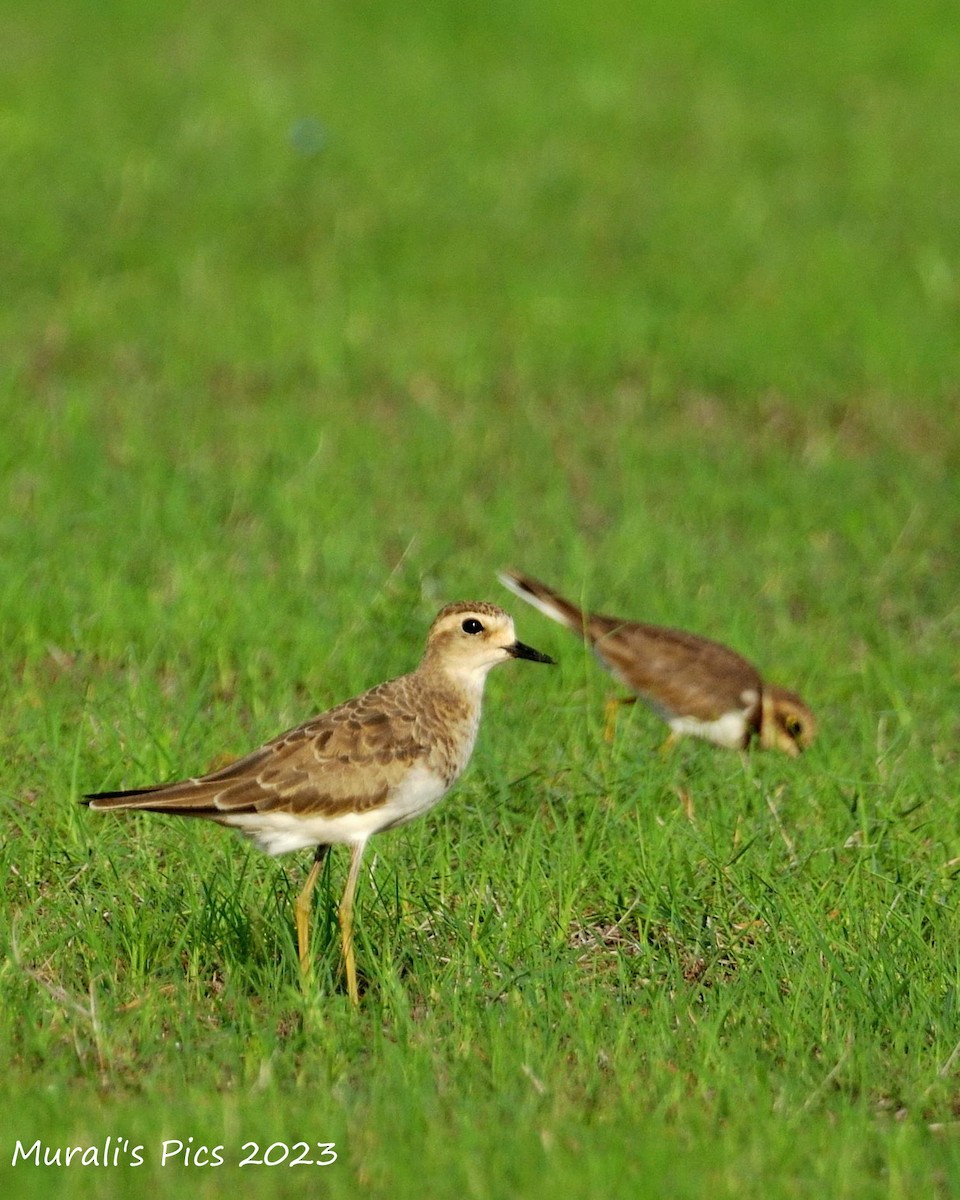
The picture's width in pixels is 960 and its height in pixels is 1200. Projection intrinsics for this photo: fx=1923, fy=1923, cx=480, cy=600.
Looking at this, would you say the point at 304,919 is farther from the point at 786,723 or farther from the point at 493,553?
the point at 493,553

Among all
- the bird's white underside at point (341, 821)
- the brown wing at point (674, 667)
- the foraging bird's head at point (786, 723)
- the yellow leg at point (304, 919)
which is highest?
the bird's white underside at point (341, 821)

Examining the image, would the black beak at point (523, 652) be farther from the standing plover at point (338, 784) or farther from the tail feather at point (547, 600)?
the tail feather at point (547, 600)

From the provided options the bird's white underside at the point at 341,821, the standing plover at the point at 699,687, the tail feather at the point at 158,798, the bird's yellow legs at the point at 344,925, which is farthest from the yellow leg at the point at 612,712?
the tail feather at the point at 158,798

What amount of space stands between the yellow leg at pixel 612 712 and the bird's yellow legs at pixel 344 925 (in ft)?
7.42

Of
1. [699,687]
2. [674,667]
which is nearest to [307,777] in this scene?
[699,687]

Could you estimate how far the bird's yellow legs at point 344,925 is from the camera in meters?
5.61

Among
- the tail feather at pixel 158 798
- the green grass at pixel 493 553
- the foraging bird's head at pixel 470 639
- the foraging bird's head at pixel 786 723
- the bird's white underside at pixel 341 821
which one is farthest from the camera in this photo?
the foraging bird's head at pixel 786 723

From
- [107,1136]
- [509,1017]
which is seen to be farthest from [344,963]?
[107,1136]

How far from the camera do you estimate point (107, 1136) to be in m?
4.59

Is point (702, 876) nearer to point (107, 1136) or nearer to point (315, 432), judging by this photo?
point (107, 1136)

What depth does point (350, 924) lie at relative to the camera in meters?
5.76

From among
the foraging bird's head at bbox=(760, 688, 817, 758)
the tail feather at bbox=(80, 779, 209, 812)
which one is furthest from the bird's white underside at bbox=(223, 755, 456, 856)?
the foraging bird's head at bbox=(760, 688, 817, 758)

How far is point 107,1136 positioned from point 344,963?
1336 millimetres

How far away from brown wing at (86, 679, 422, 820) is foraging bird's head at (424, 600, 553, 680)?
447 mm
